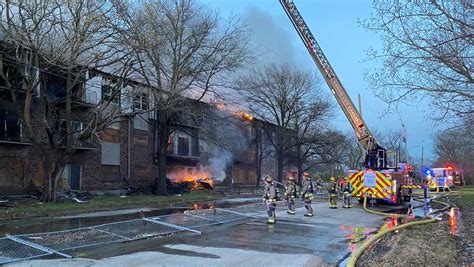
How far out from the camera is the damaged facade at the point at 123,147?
22.4m

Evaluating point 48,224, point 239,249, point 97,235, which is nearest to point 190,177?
Answer: point 48,224

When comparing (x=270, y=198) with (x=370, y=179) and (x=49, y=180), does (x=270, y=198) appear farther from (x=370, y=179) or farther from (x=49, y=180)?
(x=49, y=180)

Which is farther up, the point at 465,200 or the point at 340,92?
the point at 340,92

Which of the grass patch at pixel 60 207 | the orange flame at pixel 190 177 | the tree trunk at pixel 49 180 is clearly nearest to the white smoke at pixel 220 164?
the orange flame at pixel 190 177

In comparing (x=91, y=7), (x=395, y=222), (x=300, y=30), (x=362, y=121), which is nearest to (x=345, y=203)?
(x=362, y=121)

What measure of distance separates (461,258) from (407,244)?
1470mm

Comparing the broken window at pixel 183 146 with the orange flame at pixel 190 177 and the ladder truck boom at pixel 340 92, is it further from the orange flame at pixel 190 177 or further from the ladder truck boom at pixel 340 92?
the ladder truck boom at pixel 340 92

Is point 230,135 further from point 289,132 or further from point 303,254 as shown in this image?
point 303,254

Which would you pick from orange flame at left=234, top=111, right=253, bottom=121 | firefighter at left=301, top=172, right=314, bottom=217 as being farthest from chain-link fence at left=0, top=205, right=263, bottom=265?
orange flame at left=234, top=111, right=253, bottom=121

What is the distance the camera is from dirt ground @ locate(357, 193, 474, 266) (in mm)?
7297

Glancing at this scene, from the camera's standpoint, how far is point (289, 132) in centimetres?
4025

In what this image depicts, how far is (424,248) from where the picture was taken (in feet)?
28.0

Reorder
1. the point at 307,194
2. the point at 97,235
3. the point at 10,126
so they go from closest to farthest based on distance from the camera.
Answer: the point at 97,235, the point at 307,194, the point at 10,126

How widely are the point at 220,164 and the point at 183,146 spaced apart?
275 inches
